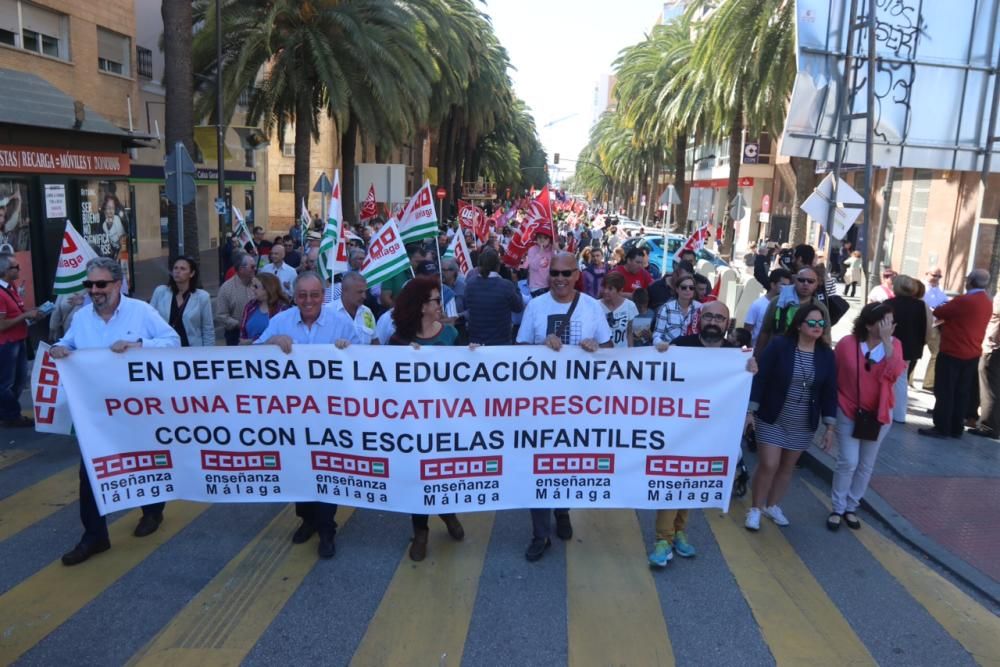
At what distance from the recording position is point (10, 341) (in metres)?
7.96

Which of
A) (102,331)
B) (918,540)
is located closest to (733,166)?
(918,540)

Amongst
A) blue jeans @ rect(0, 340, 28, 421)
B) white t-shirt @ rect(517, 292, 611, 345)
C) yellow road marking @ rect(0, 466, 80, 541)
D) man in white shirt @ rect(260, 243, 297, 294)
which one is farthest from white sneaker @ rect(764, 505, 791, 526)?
blue jeans @ rect(0, 340, 28, 421)

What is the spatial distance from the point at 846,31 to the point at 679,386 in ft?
30.5

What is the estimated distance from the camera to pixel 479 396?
514 centimetres

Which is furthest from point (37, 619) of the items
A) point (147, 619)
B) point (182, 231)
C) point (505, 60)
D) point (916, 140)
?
point (505, 60)

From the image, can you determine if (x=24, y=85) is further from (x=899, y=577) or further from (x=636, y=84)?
(x=636, y=84)

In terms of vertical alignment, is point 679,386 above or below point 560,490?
above

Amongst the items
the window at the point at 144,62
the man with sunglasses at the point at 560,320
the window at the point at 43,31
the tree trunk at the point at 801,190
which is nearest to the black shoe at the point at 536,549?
the man with sunglasses at the point at 560,320

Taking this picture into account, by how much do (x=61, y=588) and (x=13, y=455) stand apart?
305 centimetres

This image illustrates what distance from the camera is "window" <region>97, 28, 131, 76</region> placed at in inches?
892

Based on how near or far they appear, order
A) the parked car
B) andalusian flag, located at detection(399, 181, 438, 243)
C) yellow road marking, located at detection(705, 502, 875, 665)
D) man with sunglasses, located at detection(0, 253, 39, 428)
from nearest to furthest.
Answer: yellow road marking, located at detection(705, 502, 875, 665), man with sunglasses, located at detection(0, 253, 39, 428), andalusian flag, located at detection(399, 181, 438, 243), the parked car

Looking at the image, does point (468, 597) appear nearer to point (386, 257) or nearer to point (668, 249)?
point (386, 257)

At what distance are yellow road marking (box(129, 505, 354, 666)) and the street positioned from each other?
0.5 inches

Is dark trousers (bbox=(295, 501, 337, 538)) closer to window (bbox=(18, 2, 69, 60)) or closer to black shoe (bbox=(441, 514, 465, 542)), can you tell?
black shoe (bbox=(441, 514, 465, 542))
